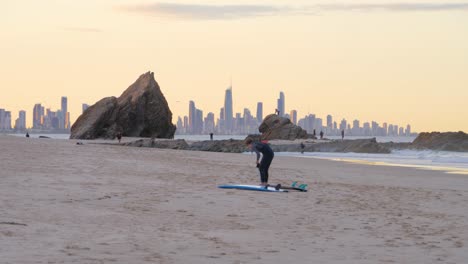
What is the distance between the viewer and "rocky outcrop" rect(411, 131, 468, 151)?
67938mm

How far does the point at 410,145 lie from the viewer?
7525cm

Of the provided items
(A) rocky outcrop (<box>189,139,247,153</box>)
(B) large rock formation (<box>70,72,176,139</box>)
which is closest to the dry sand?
(A) rocky outcrop (<box>189,139,247,153</box>)

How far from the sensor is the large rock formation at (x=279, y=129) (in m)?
91.2

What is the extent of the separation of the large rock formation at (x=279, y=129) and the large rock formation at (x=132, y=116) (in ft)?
47.4

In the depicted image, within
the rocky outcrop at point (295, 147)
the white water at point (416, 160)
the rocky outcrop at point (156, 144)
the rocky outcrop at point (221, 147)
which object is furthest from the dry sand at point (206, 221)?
the rocky outcrop at point (221, 147)

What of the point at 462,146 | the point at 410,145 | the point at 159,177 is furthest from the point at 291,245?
the point at 410,145

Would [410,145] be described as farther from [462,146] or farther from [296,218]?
[296,218]

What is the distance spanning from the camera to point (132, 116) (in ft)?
257

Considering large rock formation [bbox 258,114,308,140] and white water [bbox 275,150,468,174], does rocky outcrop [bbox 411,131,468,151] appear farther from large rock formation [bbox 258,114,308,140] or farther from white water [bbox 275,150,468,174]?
large rock formation [bbox 258,114,308,140]

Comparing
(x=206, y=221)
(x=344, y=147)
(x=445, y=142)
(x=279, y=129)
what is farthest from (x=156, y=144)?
(x=206, y=221)

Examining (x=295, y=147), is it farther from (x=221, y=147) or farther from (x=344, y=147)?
(x=221, y=147)

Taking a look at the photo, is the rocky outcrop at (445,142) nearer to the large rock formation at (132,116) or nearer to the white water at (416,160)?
the white water at (416,160)

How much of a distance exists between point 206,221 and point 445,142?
6005 cm

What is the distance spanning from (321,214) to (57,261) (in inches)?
286
